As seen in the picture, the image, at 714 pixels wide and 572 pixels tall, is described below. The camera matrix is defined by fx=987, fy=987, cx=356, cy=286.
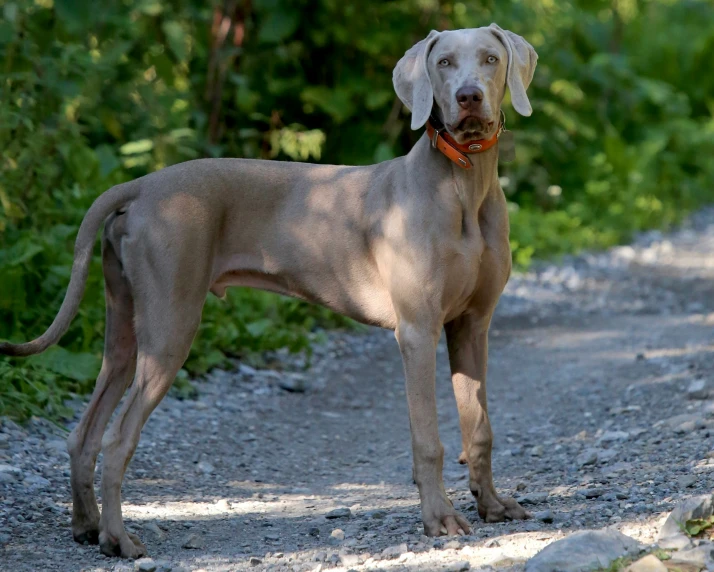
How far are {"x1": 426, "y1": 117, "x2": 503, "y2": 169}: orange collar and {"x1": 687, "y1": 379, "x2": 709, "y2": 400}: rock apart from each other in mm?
2419

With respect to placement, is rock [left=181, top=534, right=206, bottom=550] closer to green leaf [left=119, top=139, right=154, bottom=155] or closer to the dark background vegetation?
the dark background vegetation

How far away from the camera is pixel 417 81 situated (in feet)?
13.4

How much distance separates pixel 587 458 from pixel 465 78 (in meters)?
2.04

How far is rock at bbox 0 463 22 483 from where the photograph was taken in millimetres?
4414

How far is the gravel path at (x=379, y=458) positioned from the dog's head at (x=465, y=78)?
1599 millimetres

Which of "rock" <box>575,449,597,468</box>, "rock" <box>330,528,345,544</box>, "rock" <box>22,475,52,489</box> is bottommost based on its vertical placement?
"rock" <box>575,449,597,468</box>

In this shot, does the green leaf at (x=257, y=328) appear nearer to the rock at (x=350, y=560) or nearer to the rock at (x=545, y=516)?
the rock at (x=545, y=516)

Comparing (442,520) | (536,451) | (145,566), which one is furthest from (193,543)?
(536,451)

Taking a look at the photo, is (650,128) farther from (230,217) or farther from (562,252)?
(230,217)

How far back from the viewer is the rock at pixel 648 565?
Result: 301 cm

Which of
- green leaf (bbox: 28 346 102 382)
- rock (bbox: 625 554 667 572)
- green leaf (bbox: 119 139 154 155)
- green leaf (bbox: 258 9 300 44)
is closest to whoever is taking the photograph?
rock (bbox: 625 554 667 572)

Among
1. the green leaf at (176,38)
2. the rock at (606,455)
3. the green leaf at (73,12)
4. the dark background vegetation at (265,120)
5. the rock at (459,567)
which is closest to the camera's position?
the rock at (459,567)

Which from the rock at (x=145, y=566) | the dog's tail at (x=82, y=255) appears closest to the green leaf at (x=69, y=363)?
the dog's tail at (x=82, y=255)

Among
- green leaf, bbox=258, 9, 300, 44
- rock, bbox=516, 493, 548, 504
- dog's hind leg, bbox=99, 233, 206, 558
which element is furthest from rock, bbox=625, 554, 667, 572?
green leaf, bbox=258, 9, 300, 44
